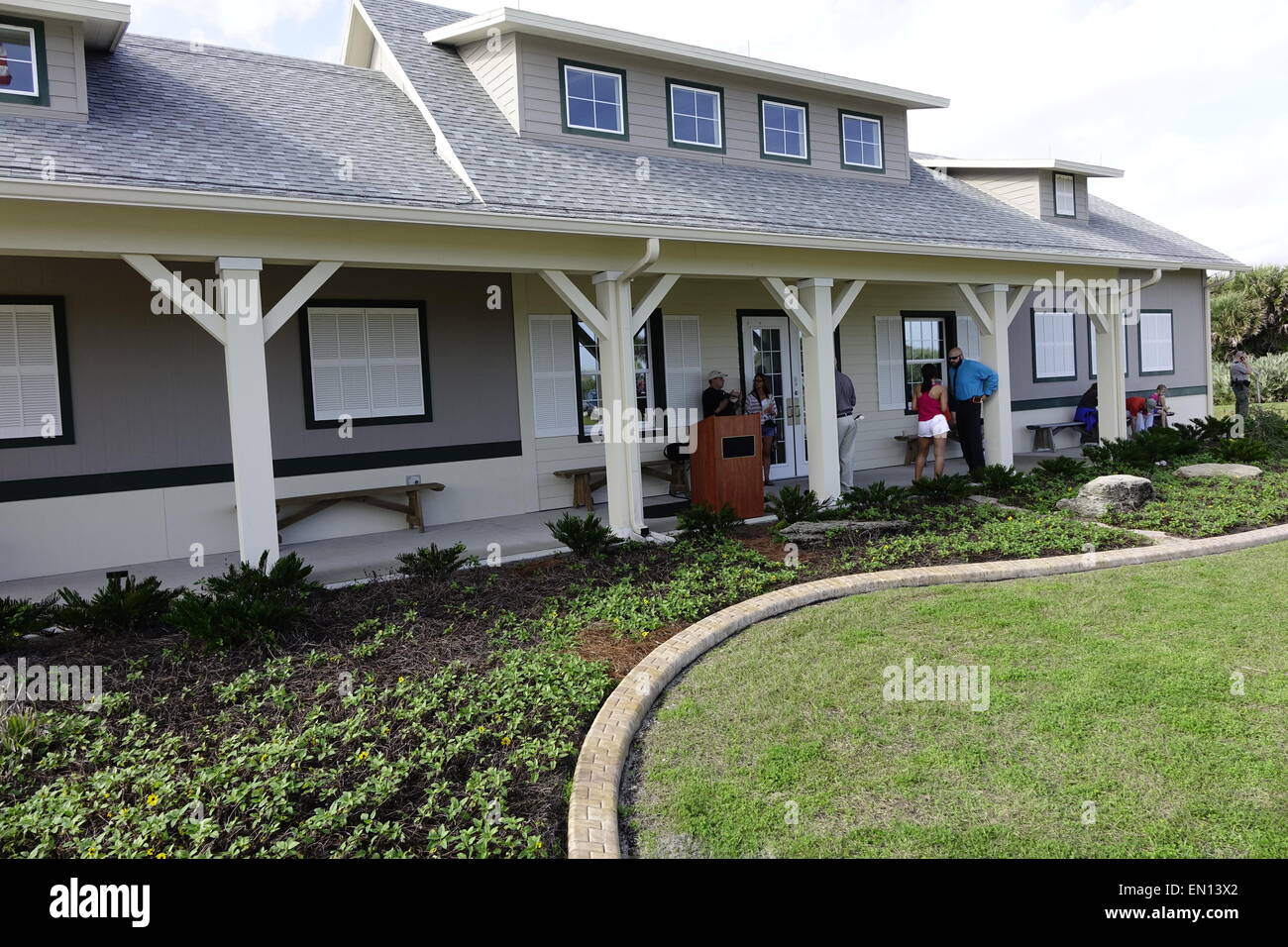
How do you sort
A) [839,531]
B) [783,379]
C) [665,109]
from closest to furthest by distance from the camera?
[839,531]
[665,109]
[783,379]

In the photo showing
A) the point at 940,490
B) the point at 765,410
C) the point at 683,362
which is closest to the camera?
the point at 940,490

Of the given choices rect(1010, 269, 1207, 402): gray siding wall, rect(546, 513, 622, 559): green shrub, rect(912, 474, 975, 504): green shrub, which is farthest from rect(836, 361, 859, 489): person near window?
rect(1010, 269, 1207, 402): gray siding wall

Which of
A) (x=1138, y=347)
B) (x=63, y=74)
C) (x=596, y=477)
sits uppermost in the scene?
(x=63, y=74)

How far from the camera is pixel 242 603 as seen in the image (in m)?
6.00

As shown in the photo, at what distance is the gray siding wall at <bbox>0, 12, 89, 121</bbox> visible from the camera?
8266 mm

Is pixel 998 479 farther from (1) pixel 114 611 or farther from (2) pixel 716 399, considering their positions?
(1) pixel 114 611

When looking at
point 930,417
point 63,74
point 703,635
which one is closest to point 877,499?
point 930,417

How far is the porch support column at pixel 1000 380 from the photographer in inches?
492

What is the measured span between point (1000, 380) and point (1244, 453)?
3.42 meters

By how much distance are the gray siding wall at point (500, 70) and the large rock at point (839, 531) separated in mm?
5943

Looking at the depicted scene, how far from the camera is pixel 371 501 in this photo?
1025 centimetres

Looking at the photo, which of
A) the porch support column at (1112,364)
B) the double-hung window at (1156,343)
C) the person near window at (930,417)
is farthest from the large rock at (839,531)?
the double-hung window at (1156,343)

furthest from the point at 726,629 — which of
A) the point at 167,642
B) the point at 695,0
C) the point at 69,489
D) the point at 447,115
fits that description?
the point at 695,0

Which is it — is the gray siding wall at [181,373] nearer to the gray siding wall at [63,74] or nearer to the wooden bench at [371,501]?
the wooden bench at [371,501]
